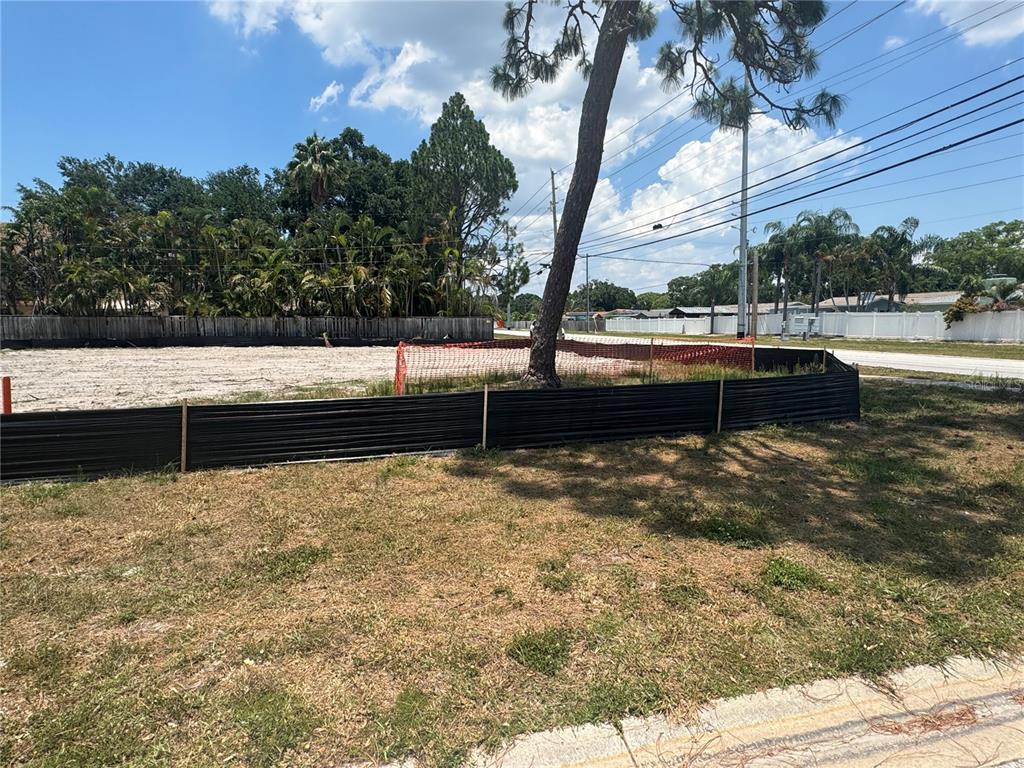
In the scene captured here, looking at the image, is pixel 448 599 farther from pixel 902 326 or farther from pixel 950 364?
pixel 902 326

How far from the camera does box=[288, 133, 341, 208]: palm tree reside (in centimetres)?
Answer: 3422

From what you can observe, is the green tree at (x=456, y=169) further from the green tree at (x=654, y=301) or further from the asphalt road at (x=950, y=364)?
the green tree at (x=654, y=301)

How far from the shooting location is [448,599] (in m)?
3.16

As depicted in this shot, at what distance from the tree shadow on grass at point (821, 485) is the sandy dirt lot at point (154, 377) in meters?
7.67

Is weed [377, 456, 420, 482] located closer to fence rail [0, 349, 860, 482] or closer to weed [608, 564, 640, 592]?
fence rail [0, 349, 860, 482]

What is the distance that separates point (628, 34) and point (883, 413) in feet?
25.4

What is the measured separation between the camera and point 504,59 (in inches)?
404

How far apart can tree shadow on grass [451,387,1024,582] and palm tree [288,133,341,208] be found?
3364 cm

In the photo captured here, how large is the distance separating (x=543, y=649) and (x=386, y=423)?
4.16m

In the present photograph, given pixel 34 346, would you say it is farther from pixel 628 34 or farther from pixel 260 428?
pixel 628 34

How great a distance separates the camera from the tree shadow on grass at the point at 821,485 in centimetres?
405

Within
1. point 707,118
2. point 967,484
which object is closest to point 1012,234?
point 707,118

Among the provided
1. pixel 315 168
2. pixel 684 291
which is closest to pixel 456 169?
pixel 315 168

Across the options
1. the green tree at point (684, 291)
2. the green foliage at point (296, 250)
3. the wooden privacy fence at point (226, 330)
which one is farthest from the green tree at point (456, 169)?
the green tree at point (684, 291)
